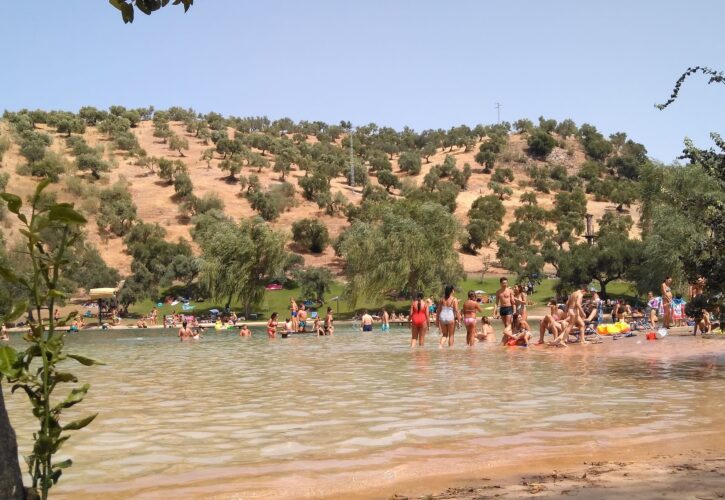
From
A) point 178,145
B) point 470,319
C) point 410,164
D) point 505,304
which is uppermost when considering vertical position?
point 178,145

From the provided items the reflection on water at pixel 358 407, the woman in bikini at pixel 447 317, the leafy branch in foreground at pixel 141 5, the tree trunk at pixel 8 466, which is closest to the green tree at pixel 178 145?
the woman in bikini at pixel 447 317

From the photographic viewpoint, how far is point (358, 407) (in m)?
8.77

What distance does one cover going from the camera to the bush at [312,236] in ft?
231

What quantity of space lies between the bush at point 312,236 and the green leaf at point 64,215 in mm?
67313

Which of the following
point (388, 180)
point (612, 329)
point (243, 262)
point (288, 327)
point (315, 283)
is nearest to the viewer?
point (612, 329)

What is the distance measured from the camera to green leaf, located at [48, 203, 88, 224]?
2.95 meters

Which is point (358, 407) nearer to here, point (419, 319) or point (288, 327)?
point (419, 319)

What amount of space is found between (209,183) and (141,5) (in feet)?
278

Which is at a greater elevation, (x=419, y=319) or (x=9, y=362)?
(x=9, y=362)

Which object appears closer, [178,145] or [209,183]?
[209,183]

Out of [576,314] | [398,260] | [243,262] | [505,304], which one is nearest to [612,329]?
[576,314]

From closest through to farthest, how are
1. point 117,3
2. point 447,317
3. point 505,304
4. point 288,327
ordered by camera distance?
point 117,3, point 447,317, point 505,304, point 288,327

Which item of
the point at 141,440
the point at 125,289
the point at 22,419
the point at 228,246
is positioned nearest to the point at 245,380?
the point at 22,419

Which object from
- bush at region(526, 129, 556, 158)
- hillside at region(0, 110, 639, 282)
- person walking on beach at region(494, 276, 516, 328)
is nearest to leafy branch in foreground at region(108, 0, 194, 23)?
person walking on beach at region(494, 276, 516, 328)
